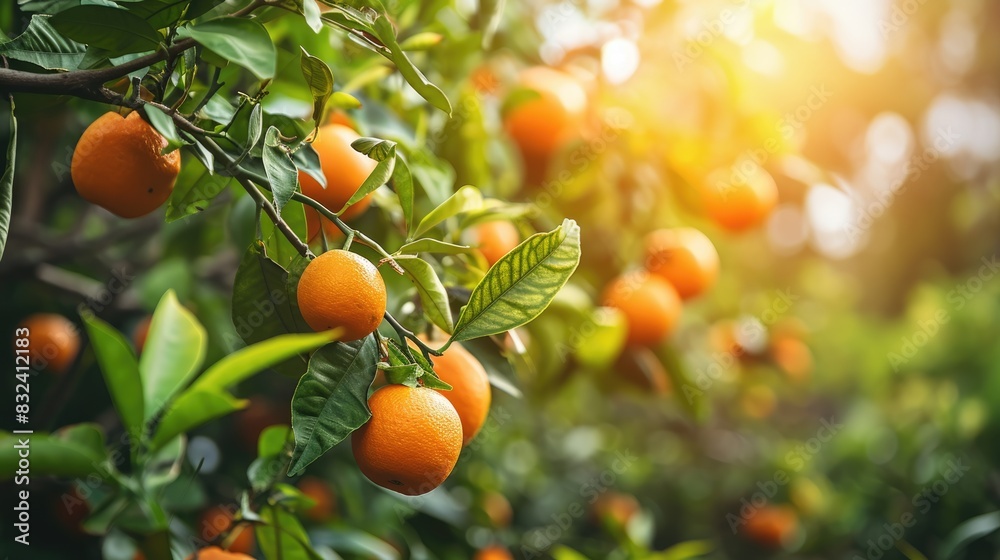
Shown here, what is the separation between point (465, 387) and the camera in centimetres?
66

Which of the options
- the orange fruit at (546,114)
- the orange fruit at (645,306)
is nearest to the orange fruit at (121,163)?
the orange fruit at (546,114)

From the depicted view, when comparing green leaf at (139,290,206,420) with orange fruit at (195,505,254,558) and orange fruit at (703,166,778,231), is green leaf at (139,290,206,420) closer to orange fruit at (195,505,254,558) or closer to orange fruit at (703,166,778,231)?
orange fruit at (195,505,254,558)

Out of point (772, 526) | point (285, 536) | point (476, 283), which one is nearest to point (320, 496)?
point (285, 536)

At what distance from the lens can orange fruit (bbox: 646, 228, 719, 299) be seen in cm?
133

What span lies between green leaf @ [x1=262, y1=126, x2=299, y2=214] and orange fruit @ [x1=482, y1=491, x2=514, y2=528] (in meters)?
1.09

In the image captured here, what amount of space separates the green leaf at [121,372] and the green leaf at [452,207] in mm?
368

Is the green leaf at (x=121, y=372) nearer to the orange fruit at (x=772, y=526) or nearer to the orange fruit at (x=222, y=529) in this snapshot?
the orange fruit at (x=222, y=529)

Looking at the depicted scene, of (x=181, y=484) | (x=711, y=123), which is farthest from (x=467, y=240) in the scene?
(x=711, y=123)

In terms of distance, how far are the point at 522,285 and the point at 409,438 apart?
0.15 metres

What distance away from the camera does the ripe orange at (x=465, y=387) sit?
66 centimetres

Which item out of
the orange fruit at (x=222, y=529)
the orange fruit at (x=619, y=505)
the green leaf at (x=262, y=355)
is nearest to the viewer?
the green leaf at (x=262, y=355)

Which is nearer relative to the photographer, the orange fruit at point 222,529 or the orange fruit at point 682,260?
the orange fruit at point 222,529

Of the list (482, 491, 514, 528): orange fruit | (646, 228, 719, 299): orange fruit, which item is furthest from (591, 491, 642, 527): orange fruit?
(646, 228, 719, 299): orange fruit

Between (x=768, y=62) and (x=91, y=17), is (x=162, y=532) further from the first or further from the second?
(x=768, y=62)
